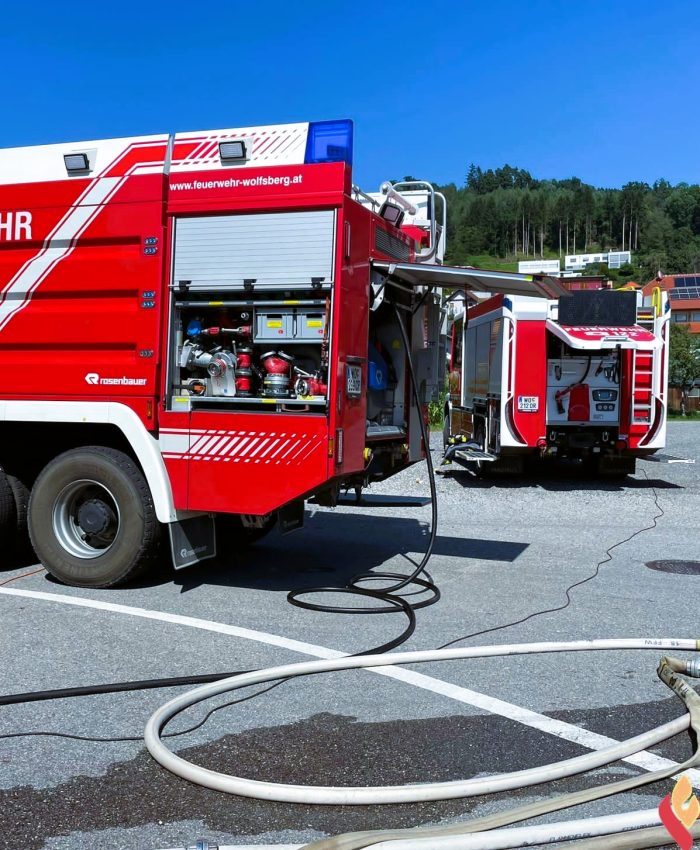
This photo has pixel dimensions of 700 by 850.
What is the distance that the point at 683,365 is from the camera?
5025 cm

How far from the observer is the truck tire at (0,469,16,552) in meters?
7.17

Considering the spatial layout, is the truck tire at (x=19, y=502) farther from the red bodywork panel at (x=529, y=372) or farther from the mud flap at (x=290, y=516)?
the red bodywork panel at (x=529, y=372)

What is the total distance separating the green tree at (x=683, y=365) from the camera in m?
50.2

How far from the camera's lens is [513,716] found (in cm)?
418

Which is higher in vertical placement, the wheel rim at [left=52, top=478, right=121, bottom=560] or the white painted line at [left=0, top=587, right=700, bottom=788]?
the wheel rim at [left=52, top=478, right=121, bottom=560]

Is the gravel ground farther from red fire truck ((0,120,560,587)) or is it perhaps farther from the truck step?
the truck step

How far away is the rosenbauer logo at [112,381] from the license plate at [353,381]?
1.51 m

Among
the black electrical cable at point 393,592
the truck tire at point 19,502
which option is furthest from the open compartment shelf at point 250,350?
the truck tire at point 19,502

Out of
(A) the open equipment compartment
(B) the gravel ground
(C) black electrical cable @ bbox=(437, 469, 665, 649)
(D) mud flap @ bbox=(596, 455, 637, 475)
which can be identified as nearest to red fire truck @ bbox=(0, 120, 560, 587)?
(A) the open equipment compartment

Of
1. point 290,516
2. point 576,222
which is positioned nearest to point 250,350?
point 290,516

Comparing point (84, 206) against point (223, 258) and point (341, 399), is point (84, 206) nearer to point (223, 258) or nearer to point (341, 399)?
point (223, 258)

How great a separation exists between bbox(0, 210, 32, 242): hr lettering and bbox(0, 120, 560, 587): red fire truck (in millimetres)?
13

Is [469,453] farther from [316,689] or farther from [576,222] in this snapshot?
[576,222]

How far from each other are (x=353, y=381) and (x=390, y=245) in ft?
4.56
